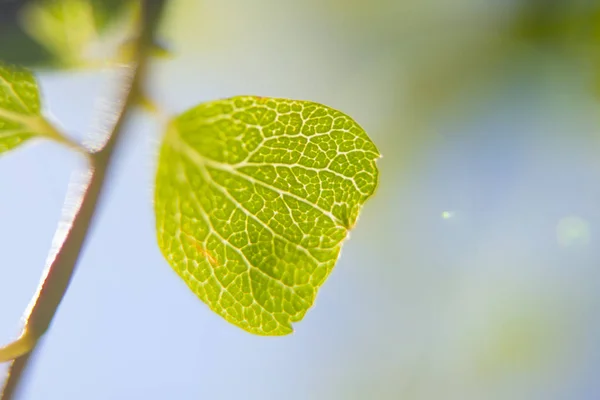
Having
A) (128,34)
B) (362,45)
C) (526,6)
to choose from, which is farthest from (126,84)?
(362,45)

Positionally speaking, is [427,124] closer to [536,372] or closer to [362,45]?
[362,45]

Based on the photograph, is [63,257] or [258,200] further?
[258,200]

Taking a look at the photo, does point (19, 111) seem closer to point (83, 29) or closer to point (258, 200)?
point (83, 29)

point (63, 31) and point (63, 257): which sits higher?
point (63, 31)

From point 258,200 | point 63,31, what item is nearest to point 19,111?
point 63,31
